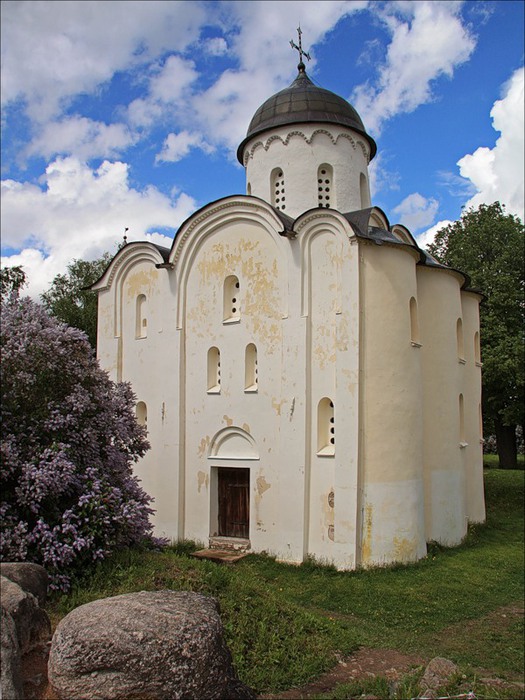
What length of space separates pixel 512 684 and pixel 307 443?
726 centimetres

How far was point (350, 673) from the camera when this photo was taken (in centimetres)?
744

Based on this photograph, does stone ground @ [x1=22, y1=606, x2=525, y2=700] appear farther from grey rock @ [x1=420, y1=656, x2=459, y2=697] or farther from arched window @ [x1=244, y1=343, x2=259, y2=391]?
arched window @ [x1=244, y1=343, x2=259, y2=391]

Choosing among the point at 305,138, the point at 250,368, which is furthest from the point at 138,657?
the point at 305,138

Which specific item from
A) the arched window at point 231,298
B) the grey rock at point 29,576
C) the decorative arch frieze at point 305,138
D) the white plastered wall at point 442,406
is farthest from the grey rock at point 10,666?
the decorative arch frieze at point 305,138

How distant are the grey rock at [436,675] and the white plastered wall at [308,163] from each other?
12.3 meters

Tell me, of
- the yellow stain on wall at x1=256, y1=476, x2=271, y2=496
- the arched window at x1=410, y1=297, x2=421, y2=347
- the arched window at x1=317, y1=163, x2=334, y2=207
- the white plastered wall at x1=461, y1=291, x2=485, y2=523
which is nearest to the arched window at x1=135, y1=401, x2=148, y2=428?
the yellow stain on wall at x1=256, y1=476, x2=271, y2=496

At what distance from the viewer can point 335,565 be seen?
42.1ft

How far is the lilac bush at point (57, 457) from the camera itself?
7.13m

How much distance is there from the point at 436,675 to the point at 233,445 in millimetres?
8766

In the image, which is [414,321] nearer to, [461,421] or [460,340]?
[460,340]

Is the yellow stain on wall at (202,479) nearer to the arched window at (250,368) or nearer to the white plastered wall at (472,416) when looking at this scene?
the arched window at (250,368)

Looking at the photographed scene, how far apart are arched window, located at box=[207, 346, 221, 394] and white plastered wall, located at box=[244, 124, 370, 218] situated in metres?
4.47

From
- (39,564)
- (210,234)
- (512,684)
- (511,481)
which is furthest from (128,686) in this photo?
(511,481)

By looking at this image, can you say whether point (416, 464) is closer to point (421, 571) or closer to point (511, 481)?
point (421, 571)
